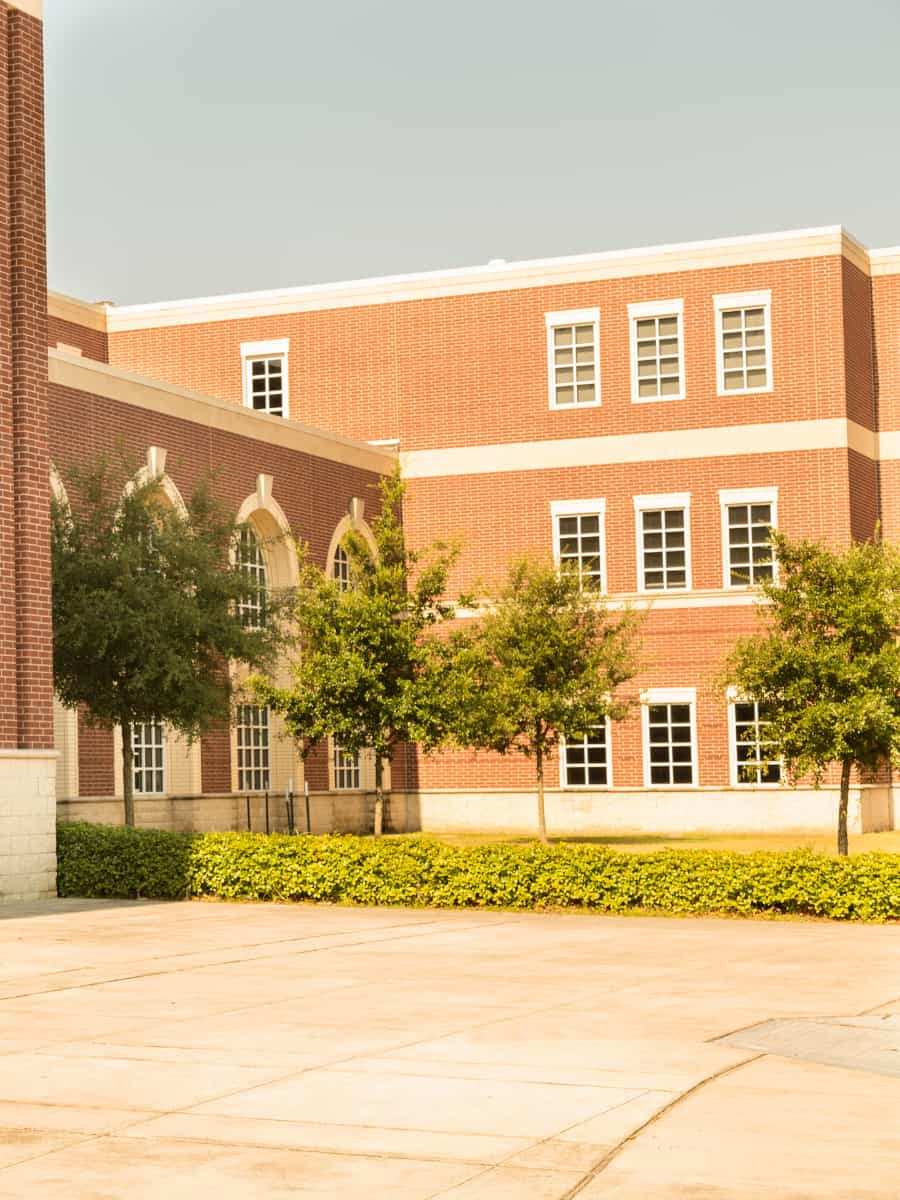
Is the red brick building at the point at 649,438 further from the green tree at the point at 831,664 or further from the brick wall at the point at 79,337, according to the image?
the green tree at the point at 831,664

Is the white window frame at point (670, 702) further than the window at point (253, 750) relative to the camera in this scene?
Yes

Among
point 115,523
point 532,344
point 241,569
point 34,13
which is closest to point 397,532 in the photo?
point 241,569

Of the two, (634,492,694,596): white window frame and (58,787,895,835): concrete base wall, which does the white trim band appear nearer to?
(634,492,694,596): white window frame

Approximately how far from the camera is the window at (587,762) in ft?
121

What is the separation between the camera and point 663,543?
37.3 m

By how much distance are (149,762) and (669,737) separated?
1123 centimetres


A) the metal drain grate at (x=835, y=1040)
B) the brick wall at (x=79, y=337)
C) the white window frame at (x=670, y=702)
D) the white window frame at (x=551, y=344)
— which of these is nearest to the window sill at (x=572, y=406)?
the white window frame at (x=551, y=344)

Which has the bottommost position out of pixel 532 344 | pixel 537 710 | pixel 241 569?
pixel 537 710

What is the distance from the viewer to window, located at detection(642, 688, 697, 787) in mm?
36438

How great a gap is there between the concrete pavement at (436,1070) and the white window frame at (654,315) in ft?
75.4

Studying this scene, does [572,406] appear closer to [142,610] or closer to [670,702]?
[670,702]

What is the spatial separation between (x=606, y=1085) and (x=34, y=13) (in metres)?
16.9

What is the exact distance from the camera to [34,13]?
21.4 m

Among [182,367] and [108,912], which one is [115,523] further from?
[182,367]
